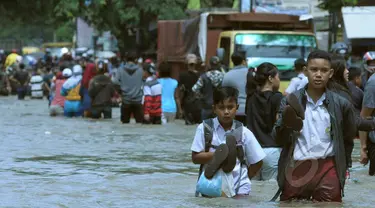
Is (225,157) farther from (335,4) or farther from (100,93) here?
(335,4)

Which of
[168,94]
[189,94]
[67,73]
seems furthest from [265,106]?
[67,73]

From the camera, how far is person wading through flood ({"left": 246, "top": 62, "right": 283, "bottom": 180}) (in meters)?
10.7

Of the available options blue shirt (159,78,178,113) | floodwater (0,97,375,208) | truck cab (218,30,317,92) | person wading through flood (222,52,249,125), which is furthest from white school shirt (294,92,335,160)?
truck cab (218,30,317,92)

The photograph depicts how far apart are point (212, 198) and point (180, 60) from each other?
21.5m

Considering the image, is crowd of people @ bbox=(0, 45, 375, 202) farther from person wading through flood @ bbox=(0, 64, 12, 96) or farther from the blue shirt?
person wading through flood @ bbox=(0, 64, 12, 96)

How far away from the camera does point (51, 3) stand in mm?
42375

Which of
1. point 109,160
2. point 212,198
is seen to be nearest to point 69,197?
point 212,198

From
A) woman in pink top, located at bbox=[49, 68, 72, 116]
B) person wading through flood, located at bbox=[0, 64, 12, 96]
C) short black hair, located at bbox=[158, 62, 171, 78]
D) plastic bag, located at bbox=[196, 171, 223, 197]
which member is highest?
plastic bag, located at bbox=[196, 171, 223, 197]

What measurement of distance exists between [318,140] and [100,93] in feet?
56.3

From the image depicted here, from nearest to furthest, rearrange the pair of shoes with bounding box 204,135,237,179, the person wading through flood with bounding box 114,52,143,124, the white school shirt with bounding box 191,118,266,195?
the pair of shoes with bounding box 204,135,237,179, the white school shirt with bounding box 191,118,266,195, the person wading through flood with bounding box 114,52,143,124

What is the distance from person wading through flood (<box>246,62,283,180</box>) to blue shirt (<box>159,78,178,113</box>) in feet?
42.3

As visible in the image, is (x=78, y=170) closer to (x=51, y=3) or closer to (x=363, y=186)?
(x=363, y=186)

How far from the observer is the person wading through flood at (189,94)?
931 inches

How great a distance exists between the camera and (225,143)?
8836 millimetres
